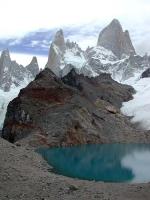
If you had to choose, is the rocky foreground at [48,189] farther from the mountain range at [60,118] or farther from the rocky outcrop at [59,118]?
the mountain range at [60,118]

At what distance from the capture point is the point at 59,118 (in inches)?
4203

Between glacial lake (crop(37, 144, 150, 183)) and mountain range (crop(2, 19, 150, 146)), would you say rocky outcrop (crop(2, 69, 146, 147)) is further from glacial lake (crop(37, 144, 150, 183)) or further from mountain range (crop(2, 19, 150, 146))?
glacial lake (crop(37, 144, 150, 183))

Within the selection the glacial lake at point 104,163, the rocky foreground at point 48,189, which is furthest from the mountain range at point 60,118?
the rocky foreground at point 48,189

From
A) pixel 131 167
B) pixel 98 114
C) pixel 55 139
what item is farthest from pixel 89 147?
pixel 131 167

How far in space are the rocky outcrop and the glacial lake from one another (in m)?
5.13

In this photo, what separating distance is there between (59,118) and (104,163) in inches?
1446

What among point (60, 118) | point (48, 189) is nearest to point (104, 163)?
point (48, 189)

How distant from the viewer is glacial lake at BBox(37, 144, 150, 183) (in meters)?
54.8

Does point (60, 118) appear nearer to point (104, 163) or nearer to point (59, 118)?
point (59, 118)

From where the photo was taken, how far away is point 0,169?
4006 cm

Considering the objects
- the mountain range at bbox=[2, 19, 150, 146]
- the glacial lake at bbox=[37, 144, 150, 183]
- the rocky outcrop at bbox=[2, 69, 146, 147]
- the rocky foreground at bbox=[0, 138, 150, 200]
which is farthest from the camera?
the mountain range at bbox=[2, 19, 150, 146]

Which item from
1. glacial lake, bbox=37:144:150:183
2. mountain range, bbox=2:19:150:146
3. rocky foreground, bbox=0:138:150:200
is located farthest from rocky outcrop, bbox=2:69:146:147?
rocky foreground, bbox=0:138:150:200

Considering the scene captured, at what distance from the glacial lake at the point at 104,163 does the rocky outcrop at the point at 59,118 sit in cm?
513

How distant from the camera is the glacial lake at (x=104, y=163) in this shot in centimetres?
5477
